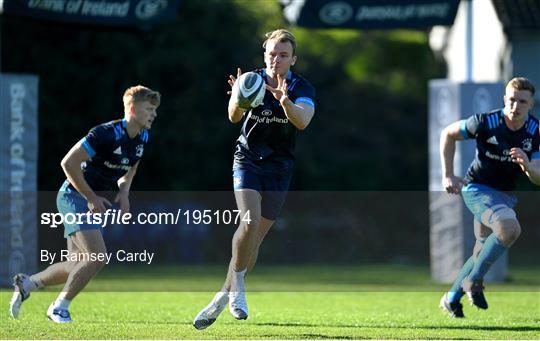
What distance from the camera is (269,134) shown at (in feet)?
29.2

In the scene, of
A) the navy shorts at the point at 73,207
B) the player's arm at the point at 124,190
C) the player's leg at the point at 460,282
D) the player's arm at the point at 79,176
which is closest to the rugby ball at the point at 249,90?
the player's arm at the point at 79,176

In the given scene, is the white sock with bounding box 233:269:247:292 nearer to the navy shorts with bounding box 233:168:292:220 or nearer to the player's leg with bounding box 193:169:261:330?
the player's leg with bounding box 193:169:261:330

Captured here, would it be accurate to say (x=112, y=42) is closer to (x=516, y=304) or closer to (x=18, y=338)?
(x=516, y=304)

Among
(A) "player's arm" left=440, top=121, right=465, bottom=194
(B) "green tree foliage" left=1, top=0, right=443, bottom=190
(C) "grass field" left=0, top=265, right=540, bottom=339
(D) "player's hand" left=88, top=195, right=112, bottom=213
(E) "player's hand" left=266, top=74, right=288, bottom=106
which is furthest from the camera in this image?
(B) "green tree foliage" left=1, top=0, right=443, bottom=190

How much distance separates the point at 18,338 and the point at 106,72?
17927 mm

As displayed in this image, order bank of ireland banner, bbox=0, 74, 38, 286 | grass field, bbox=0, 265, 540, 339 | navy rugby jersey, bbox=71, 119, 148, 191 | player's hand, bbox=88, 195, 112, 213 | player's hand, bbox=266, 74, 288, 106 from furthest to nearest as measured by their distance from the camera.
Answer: bank of ireland banner, bbox=0, 74, 38, 286
navy rugby jersey, bbox=71, 119, 148, 191
player's hand, bbox=88, 195, 112, 213
grass field, bbox=0, 265, 540, 339
player's hand, bbox=266, 74, 288, 106

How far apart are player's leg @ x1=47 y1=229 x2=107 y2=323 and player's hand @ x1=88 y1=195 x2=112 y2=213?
0.31m

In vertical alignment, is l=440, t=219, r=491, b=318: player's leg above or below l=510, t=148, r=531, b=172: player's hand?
below

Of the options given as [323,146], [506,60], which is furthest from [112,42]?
[506,60]

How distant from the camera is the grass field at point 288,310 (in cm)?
877

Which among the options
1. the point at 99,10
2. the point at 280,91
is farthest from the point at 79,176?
the point at 99,10

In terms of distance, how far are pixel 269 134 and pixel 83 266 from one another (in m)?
1.75

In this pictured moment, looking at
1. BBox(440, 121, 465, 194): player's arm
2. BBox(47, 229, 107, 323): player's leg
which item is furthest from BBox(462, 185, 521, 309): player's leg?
BBox(47, 229, 107, 323): player's leg

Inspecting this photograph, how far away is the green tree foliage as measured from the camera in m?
25.5
